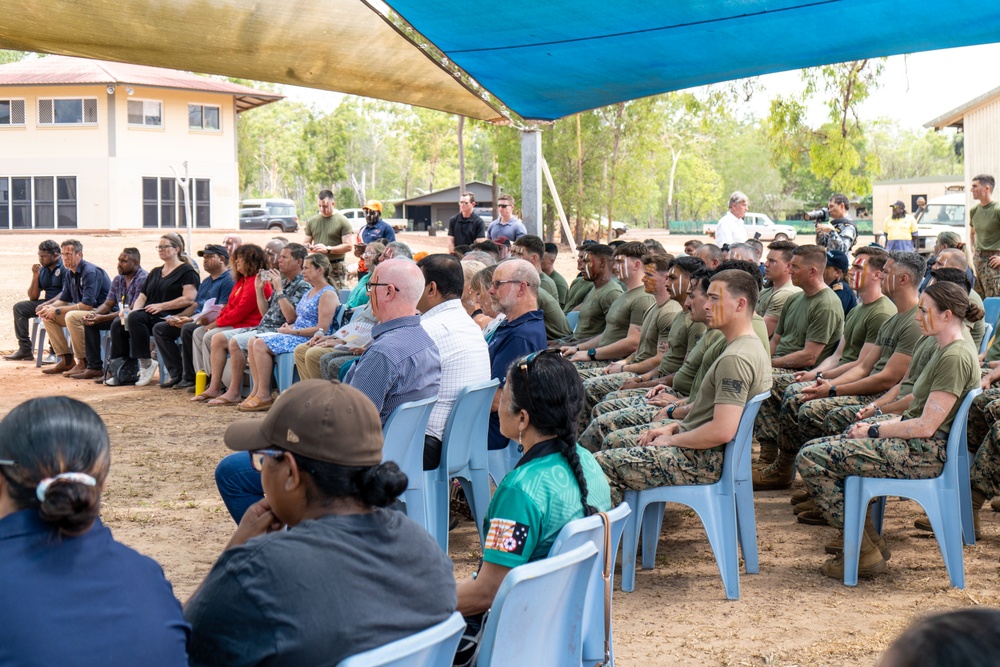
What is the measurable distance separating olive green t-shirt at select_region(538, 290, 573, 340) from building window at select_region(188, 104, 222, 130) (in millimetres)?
30059

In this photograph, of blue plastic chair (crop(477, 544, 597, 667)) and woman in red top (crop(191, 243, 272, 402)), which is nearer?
blue plastic chair (crop(477, 544, 597, 667))

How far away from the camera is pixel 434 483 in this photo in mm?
4770

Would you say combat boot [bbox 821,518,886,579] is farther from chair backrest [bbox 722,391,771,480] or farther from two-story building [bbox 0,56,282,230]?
two-story building [bbox 0,56,282,230]

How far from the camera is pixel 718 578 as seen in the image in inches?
185

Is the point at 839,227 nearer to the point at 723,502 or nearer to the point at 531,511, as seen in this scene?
the point at 723,502

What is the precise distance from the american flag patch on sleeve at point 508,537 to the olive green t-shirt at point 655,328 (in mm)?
3882

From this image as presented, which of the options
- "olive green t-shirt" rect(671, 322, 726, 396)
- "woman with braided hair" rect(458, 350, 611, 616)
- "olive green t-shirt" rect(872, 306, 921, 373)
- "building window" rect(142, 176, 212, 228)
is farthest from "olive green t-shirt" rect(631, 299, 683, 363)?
"building window" rect(142, 176, 212, 228)

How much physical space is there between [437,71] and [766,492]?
3.94 meters

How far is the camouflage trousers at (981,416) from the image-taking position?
5164 mm

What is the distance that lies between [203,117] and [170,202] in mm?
3139

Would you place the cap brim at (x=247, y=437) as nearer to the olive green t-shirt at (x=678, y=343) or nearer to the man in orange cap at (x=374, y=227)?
the olive green t-shirt at (x=678, y=343)

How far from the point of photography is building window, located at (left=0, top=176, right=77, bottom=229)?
33906 millimetres

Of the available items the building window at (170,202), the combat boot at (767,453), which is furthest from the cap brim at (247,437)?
the building window at (170,202)

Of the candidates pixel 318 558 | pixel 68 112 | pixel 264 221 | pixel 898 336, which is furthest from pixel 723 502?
pixel 264 221
